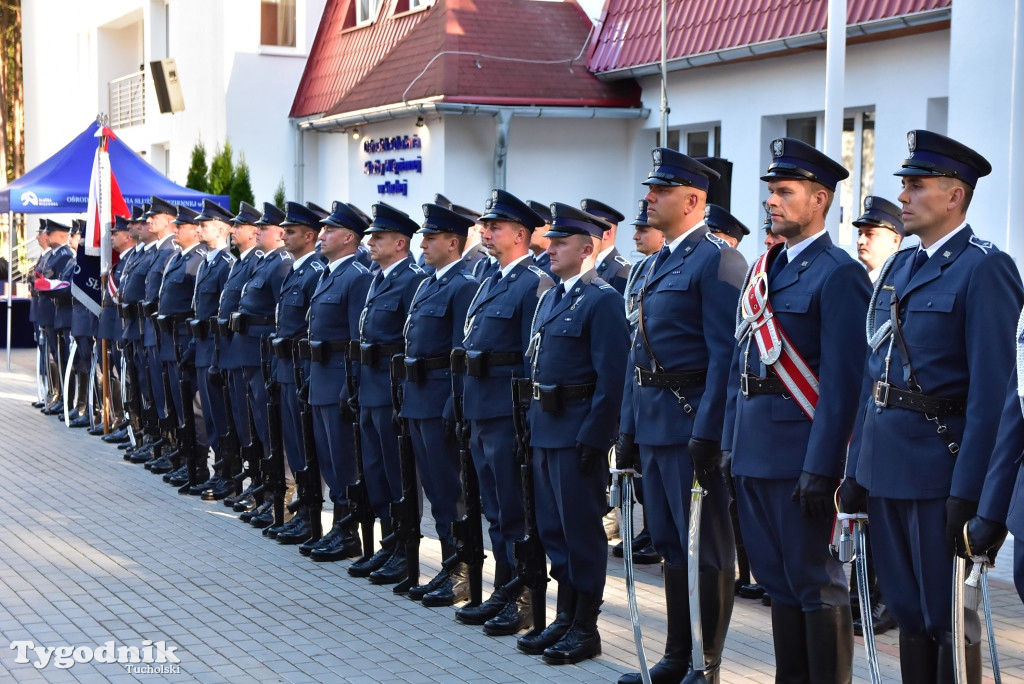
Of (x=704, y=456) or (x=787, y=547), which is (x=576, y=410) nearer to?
(x=704, y=456)

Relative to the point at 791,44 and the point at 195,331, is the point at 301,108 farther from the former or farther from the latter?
the point at 195,331

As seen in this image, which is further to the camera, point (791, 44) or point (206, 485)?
point (791, 44)

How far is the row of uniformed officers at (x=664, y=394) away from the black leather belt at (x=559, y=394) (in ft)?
0.05

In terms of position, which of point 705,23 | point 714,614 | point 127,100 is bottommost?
point 714,614

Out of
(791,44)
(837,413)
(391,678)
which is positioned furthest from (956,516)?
(791,44)

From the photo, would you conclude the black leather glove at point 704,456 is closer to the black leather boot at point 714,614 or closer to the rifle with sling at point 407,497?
the black leather boot at point 714,614

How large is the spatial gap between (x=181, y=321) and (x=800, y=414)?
7.28m

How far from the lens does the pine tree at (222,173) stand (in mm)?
23766

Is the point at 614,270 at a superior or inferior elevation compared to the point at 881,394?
superior

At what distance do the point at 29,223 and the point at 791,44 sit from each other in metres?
30.0

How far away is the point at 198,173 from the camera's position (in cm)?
2416

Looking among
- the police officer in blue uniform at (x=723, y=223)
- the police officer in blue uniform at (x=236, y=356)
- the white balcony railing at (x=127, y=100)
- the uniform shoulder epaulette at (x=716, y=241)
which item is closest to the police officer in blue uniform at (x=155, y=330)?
the police officer in blue uniform at (x=236, y=356)

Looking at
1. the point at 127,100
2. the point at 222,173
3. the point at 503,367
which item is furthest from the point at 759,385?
the point at 127,100

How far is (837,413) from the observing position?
468cm
